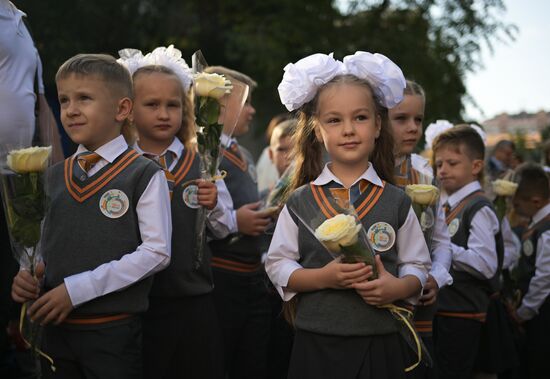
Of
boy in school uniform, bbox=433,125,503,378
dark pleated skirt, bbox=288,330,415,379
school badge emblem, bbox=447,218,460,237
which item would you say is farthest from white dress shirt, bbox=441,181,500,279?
dark pleated skirt, bbox=288,330,415,379

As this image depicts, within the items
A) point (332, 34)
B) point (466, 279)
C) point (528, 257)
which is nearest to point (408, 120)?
point (466, 279)

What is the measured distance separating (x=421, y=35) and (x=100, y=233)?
12349 millimetres

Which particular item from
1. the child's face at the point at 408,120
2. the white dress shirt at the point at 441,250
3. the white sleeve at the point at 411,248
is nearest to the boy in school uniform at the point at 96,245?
the white sleeve at the point at 411,248

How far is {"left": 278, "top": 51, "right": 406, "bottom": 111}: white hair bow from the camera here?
3645 mm

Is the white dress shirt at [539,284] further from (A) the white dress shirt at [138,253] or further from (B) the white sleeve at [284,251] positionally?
(A) the white dress shirt at [138,253]

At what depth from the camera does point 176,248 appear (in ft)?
13.8

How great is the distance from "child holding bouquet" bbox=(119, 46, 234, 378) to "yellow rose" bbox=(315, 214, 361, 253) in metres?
1.11

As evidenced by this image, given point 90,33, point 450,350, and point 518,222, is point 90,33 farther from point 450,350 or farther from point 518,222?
point 450,350

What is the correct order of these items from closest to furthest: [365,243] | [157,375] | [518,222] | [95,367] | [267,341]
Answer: [365,243]
[95,367]
[157,375]
[267,341]
[518,222]

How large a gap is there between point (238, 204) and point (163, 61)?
1.36m

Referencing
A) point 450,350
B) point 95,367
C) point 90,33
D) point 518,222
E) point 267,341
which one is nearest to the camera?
point 95,367

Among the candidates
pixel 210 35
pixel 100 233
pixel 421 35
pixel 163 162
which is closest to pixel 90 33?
pixel 210 35

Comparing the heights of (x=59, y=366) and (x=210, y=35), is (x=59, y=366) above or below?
below

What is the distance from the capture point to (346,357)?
3379 millimetres
